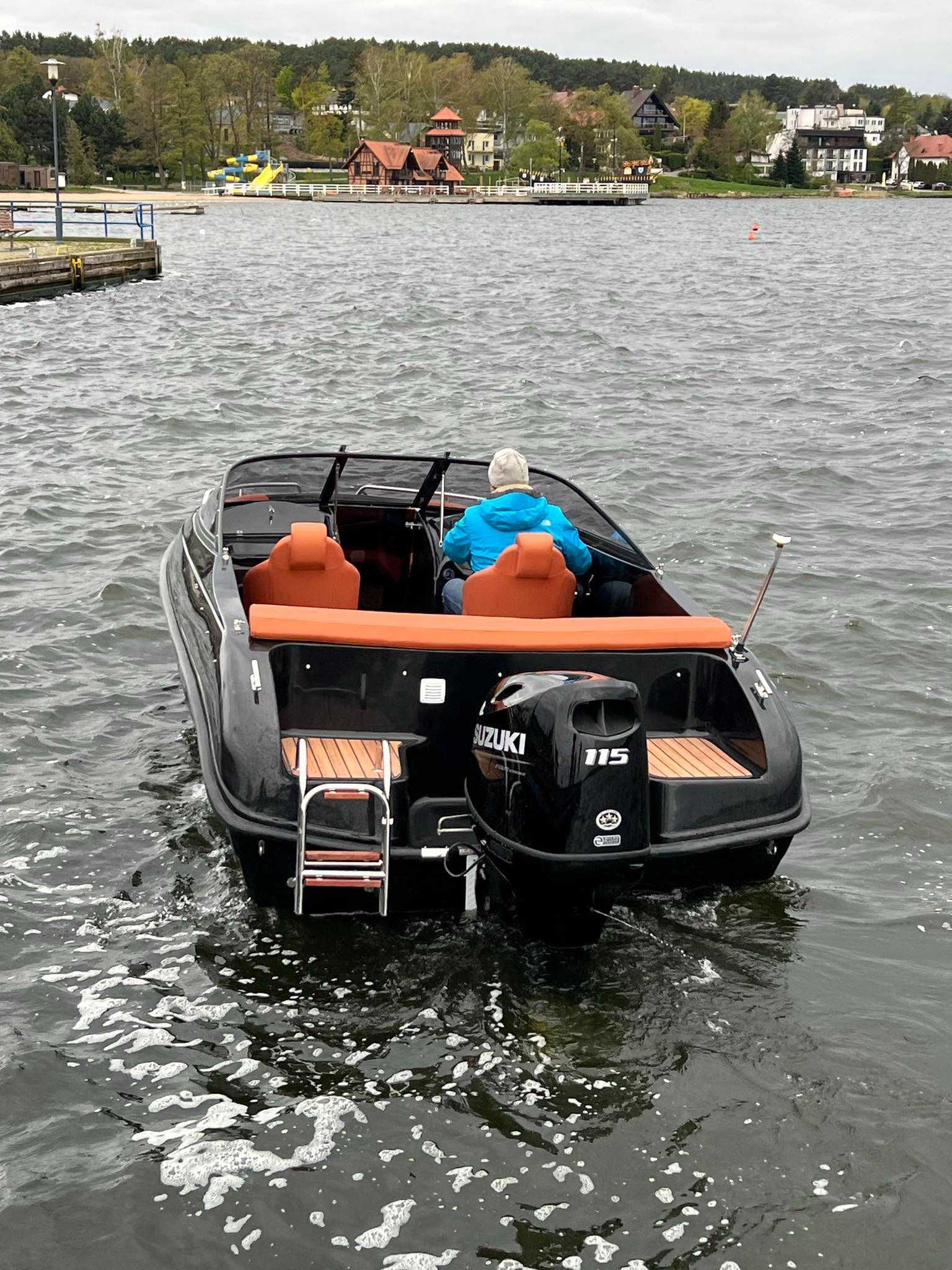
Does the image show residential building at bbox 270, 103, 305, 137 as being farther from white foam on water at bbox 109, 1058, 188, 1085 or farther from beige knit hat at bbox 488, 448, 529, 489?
white foam on water at bbox 109, 1058, 188, 1085

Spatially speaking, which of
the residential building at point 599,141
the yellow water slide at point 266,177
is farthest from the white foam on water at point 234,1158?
the residential building at point 599,141

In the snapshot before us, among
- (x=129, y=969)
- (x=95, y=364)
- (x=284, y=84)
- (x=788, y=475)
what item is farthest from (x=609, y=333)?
(x=284, y=84)

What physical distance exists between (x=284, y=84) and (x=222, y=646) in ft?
591

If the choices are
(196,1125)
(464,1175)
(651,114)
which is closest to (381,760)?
(196,1125)

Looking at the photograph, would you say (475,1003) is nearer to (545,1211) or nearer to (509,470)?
(545,1211)

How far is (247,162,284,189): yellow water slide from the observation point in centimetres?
11044

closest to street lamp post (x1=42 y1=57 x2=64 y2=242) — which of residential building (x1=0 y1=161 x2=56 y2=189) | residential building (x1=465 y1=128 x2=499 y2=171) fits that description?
residential building (x1=0 y1=161 x2=56 y2=189)

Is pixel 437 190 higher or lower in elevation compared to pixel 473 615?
higher

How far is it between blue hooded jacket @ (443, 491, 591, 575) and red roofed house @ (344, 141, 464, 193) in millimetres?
123457

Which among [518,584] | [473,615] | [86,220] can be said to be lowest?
[473,615]

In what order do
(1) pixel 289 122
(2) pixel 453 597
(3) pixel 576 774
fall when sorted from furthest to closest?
(1) pixel 289 122 → (2) pixel 453 597 → (3) pixel 576 774

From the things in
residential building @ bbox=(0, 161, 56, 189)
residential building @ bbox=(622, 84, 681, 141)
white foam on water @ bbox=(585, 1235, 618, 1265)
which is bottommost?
white foam on water @ bbox=(585, 1235, 618, 1265)

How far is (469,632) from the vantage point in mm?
5445

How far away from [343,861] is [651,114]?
18396cm
